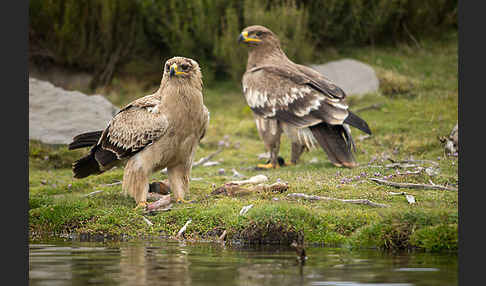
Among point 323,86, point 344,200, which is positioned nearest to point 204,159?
point 323,86

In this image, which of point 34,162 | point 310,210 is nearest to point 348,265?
point 310,210

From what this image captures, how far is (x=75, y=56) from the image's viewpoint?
18.2 m

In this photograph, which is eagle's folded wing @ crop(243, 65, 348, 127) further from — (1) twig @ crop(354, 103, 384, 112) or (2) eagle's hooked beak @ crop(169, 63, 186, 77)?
(1) twig @ crop(354, 103, 384, 112)

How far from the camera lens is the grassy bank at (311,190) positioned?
22.2 feet

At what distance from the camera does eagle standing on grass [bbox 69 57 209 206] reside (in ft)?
26.3

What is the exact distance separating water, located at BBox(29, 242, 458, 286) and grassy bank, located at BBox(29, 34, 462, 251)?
15.9 inches

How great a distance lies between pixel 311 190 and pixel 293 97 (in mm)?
3026

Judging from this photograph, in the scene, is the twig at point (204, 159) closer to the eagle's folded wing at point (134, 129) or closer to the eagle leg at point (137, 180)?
the eagle's folded wing at point (134, 129)

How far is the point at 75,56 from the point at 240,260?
13855 millimetres

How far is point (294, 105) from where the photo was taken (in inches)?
436

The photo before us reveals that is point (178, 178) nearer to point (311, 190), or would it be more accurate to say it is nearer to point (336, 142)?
point (311, 190)

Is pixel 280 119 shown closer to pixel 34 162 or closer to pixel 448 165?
pixel 448 165

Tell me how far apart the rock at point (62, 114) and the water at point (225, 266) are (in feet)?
21.9

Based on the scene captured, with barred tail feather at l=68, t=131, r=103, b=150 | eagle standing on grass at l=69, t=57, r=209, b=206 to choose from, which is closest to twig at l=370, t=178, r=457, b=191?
eagle standing on grass at l=69, t=57, r=209, b=206
